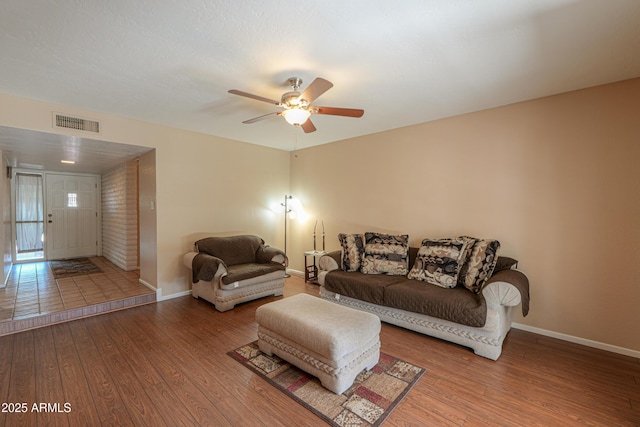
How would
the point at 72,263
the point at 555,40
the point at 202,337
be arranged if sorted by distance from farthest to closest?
the point at 72,263, the point at 202,337, the point at 555,40

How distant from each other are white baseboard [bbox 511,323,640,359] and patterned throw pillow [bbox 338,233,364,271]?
186cm

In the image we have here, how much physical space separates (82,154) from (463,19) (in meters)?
5.17

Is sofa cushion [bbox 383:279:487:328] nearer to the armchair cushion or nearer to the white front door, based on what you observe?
the armchair cushion

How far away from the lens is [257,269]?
3826 millimetres

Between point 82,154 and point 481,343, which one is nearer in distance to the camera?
point 481,343

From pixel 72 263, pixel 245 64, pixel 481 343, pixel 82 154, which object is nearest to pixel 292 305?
pixel 481 343

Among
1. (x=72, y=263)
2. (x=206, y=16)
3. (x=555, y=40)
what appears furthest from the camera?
(x=72, y=263)

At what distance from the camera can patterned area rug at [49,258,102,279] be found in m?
4.98

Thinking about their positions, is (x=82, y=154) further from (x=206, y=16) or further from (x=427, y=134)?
(x=427, y=134)

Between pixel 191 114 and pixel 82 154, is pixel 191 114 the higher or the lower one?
the higher one

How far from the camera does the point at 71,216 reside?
650 centimetres

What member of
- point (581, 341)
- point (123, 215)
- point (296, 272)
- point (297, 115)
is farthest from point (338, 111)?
point (123, 215)

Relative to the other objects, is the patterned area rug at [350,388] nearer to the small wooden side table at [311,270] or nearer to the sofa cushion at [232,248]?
the sofa cushion at [232,248]

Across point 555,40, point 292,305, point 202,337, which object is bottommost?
point 202,337
